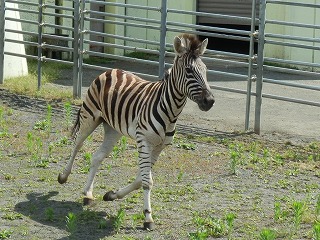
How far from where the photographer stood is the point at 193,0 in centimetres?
1980

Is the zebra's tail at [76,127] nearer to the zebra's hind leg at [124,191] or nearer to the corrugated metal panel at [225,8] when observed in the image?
the zebra's hind leg at [124,191]

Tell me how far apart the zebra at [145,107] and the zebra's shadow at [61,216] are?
0.26 metres

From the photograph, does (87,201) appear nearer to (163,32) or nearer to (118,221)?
(118,221)

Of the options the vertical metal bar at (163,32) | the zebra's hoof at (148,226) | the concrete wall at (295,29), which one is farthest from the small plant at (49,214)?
the concrete wall at (295,29)

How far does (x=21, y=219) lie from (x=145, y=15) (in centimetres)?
1205

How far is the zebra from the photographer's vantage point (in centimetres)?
791

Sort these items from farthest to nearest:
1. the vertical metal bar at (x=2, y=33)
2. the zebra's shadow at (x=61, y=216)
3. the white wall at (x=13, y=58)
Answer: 1. the white wall at (x=13, y=58)
2. the vertical metal bar at (x=2, y=33)
3. the zebra's shadow at (x=61, y=216)

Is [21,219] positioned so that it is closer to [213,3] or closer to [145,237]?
[145,237]

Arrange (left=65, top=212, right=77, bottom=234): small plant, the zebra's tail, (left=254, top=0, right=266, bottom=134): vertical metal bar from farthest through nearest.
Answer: (left=254, top=0, right=266, bottom=134): vertical metal bar, the zebra's tail, (left=65, top=212, right=77, bottom=234): small plant

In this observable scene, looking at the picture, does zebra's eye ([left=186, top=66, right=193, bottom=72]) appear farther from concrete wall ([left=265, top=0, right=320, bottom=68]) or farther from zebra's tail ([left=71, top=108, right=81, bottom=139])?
concrete wall ([left=265, top=0, right=320, bottom=68])

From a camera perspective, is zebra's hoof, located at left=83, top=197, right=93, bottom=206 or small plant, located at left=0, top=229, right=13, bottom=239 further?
zebra's hoof, located at left=83, top=197, right=93, bottom=206

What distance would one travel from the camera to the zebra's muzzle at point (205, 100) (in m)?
7.71

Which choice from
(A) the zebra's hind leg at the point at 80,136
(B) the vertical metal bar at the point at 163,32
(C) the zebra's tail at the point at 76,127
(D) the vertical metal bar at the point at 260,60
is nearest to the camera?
(A) the zebra's hind leg at the point at 80,136

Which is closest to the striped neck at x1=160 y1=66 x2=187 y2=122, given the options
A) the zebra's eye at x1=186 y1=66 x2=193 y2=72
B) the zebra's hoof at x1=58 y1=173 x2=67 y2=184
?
the zebra's eye at x1=186 y1=66 x2=193 y2=72
